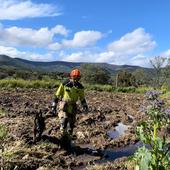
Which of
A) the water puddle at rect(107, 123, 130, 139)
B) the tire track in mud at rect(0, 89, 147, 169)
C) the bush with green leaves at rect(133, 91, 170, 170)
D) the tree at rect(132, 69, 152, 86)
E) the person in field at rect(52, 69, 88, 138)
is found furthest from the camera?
the tree at rect(132, 69, 152, 86)

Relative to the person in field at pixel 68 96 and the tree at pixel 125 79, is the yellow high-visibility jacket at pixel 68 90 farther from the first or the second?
the tree at pixel 125 79

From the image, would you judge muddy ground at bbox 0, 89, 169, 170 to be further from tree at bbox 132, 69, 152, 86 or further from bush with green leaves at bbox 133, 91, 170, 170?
tree at bbox 132, 69, 152, 86

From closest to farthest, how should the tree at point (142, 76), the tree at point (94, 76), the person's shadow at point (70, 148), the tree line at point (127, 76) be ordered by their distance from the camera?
the person's shadow at point (70, 148) < the tree line at point (127, 76) < the tree at point (94, 76) < the tree at point (142, 76)

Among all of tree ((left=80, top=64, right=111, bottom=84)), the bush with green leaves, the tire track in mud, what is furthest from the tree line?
the bush with green leaves

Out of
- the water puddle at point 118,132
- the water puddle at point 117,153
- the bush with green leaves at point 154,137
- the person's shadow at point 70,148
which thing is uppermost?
the bush with green leaves at point 154,137

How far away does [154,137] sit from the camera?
22.5 feet

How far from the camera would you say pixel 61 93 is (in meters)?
10.6

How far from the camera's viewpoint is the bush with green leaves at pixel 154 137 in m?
6.55

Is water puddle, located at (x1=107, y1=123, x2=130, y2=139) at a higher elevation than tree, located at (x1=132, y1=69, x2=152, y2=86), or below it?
below

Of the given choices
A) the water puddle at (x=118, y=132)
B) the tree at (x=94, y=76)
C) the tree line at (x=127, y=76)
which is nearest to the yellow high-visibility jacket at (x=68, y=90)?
the water puddle at (x=118, y=132)

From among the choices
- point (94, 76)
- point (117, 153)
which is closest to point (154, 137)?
point (117, 153)

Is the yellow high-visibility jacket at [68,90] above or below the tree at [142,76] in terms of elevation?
above

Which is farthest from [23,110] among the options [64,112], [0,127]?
[0,127]

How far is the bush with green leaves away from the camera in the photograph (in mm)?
6551
